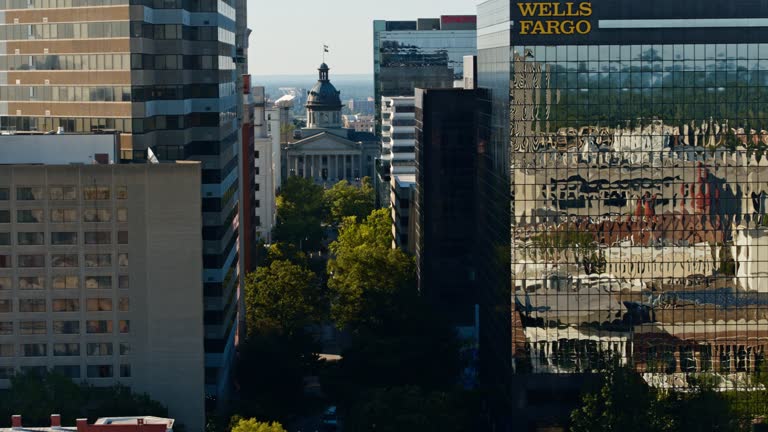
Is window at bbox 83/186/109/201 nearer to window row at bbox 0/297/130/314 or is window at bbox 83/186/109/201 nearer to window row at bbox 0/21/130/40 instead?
window row at bbox 0/297/130/314

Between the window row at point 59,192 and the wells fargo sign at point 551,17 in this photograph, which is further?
the wells fargo sign at point 551,17

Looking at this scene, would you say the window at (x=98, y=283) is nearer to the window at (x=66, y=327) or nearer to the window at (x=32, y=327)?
the window at (x=66, y=327)

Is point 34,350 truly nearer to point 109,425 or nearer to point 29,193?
point 29,193

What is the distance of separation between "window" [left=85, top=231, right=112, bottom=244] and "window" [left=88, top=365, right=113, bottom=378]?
9.59m

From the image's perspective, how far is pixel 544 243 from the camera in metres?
138

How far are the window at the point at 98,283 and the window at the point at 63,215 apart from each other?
4.75 meters

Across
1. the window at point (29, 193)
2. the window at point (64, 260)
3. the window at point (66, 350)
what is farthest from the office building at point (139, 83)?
the window at point (66, 350)

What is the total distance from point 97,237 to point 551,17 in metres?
41.3

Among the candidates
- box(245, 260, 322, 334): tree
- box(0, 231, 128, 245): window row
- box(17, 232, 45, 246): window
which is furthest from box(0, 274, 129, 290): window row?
box(245, 260, 322, 334): tree

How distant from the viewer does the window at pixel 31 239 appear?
12362 cm

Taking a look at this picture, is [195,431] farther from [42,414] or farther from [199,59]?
[199,59]

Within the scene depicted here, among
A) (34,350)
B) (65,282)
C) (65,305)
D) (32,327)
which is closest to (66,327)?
(65,305)

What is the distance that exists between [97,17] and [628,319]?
5139cm

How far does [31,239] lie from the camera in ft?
406
